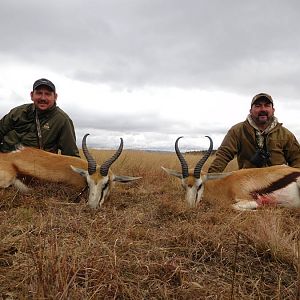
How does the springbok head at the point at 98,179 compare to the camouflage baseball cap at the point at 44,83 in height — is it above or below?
below

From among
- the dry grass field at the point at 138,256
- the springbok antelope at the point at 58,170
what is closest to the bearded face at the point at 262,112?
the dry grass field at the point at 138,256

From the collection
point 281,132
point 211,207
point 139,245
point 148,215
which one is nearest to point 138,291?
point 139,245

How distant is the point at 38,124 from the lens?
20.4 feet

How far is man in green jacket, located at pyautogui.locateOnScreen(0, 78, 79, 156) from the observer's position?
629 centimetres

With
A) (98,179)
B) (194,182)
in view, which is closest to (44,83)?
(98,179)

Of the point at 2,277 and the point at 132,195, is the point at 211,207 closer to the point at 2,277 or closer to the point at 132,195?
the point at 132,195

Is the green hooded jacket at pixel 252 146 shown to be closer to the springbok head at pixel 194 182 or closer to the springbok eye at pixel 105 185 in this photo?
the springbok head at pixel 194 182

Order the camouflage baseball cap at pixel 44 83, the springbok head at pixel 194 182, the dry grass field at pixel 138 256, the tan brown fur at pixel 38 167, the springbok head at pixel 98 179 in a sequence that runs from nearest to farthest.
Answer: the dry grass field at pixel 138 256 → the springbok head at pixel 98 179 → the tan brown fur at pixel 38 167 → the springbok head at pixel 194 182 → the camouflage baseball cap at pixel 44 83

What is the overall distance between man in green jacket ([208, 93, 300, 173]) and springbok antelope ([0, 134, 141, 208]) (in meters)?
2.39

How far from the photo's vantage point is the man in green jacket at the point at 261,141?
664 centimetres

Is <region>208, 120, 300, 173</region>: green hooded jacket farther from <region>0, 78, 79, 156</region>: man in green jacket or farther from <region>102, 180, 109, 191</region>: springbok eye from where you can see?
<region>0, 78, 79, 156</region>: man in green jacket

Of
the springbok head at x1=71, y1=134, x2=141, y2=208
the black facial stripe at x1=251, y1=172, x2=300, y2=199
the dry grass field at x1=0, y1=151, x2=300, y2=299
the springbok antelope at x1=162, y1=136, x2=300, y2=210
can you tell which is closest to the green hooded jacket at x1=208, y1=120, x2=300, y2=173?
the springbok antelope at x1=162, y1=136, x2=300, y2=210

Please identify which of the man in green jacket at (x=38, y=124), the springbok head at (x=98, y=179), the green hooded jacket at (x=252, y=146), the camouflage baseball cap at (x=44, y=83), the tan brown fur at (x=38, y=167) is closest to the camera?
the springbok head at (x=98, y=179)

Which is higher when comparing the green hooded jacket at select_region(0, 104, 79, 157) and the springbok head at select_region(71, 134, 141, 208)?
the green hooded jacket at select_region(0, 104, 79, 157)
